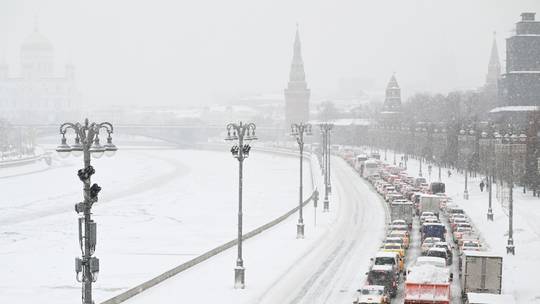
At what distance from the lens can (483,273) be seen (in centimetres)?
3228

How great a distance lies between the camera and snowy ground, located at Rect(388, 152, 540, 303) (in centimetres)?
3569

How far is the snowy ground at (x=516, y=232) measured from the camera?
117 ft

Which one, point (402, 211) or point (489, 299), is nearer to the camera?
point (489, 299)

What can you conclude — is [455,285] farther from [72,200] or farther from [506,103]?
[506,103]

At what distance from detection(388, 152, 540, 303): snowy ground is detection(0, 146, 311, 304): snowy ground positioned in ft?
41.3

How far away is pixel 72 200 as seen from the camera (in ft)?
282

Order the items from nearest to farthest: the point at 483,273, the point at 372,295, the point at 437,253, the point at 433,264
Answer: the point at 372,295
the point at 483,273
the point at 433,264
the point at 437,253

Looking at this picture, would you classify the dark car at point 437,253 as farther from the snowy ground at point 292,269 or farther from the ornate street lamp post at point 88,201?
the ornate street lamp post at point 88,201

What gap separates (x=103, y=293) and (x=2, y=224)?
33172 mm

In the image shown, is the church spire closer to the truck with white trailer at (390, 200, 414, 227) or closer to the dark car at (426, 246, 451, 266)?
the truck with white trailer at (390, 200, 414, 227)

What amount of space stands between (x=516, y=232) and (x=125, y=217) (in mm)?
30744

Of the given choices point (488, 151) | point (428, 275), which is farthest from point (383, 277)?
point (488, 151)

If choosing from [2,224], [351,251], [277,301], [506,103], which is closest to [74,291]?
[277,301]

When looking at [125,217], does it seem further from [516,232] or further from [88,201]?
[88,201]
